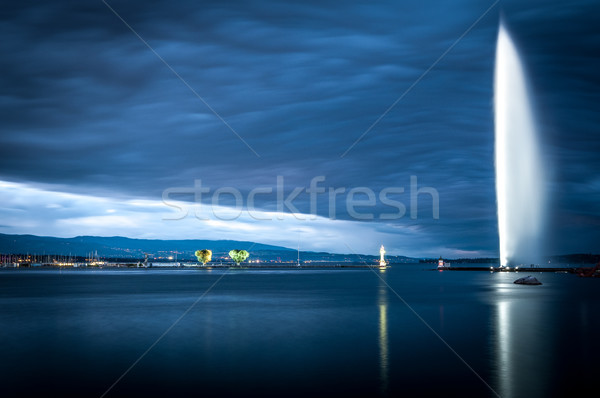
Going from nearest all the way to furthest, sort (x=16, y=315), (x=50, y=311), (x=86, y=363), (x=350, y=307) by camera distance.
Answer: (x=86, y=363) → (x=16, y=315) → (x=50, y=311) → (x=350, y=307)

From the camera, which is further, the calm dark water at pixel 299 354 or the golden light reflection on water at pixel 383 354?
the golden light reflection on water at pixel 383 354

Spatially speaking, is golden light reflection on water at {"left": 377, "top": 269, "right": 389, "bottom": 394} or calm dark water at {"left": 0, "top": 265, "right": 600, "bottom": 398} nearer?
calm dark water at {"left": 0, "top": 265, "right": 600, "bottom": 398}

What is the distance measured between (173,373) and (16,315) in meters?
32.0

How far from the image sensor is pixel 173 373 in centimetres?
2286

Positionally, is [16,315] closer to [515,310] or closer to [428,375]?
[428,375]

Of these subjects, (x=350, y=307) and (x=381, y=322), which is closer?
(x=381, y=322)

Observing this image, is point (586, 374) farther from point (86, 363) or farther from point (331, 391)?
point (86, 363)

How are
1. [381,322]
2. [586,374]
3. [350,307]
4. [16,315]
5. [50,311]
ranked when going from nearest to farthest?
[586,374], [381,322], [16,315], [50,311], [350,307]

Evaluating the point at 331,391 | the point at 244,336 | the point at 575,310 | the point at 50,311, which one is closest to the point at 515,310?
the point at 575,310

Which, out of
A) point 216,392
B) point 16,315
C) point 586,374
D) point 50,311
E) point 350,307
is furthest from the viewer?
point 350,307

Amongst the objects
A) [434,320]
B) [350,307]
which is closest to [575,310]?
[434,320]

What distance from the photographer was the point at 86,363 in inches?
991

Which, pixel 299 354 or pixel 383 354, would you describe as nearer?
pixel 383 354

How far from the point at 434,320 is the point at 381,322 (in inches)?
187
